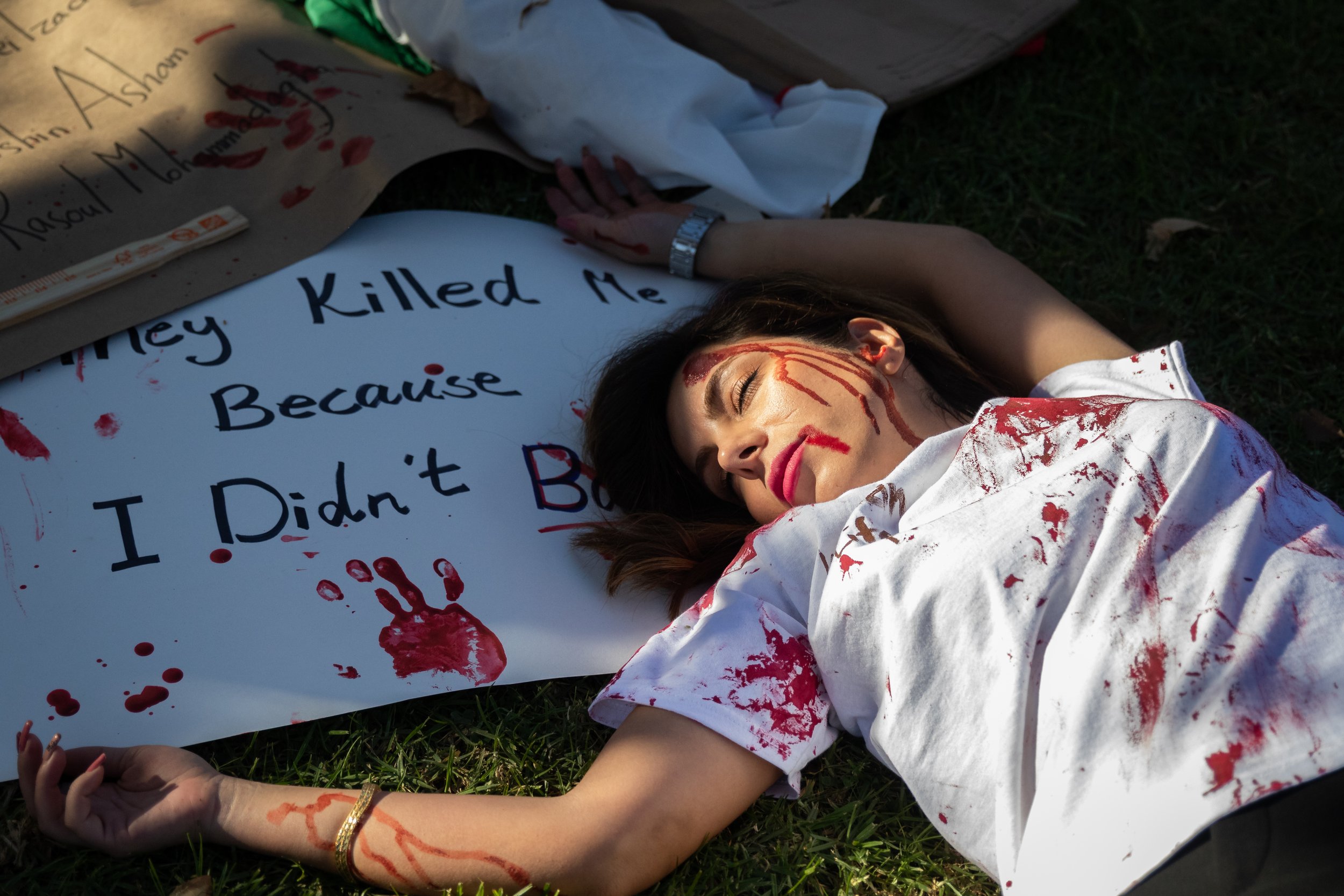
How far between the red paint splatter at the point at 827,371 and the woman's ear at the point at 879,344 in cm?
2

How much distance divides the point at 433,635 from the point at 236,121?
136 cm

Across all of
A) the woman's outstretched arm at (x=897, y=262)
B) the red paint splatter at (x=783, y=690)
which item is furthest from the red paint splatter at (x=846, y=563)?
the woman's outstretched arm at (x=897, y=262)

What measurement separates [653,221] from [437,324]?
1.76ft

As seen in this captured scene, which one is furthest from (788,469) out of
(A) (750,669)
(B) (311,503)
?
(B) (311,503)

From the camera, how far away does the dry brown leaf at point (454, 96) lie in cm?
236

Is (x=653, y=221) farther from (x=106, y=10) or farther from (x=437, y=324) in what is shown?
(x=106, y=10)

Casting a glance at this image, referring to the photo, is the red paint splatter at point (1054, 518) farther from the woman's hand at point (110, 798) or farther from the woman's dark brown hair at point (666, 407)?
the woman's hand at point (110, 798)

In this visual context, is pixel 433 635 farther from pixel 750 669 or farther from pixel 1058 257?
pixel 1058 257

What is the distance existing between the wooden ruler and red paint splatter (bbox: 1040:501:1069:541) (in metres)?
1.67

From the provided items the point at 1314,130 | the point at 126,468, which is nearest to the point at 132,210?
the point at 126,468

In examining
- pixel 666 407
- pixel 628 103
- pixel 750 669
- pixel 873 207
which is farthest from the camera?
pixel 873 207

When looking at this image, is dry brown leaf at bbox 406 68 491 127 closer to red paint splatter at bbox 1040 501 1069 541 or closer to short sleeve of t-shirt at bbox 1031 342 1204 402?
short sleeve of t-shirt at bbox 1031 342 1204 402

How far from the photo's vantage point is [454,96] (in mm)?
2375

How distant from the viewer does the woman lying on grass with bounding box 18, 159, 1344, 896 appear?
1.17 meters
